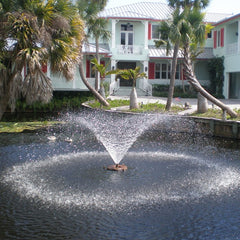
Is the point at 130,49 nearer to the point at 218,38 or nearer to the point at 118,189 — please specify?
the point at 218,38

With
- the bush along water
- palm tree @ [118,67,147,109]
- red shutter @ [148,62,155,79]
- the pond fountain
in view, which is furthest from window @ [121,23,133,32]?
the pond fountain

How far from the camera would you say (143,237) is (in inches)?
247

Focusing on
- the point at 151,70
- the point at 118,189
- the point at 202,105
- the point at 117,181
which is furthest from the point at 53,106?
the point at 118,189

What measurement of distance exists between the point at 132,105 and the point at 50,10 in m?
9.62

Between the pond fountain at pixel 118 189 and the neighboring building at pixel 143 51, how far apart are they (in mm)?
17534

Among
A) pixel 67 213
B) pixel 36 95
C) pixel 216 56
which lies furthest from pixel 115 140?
pixel 216 56

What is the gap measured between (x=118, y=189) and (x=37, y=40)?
7087mm

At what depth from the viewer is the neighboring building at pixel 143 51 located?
31719 millimetres

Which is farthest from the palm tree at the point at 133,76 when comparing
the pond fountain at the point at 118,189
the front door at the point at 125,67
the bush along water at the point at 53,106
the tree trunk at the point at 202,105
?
the front door at the point at 125,67

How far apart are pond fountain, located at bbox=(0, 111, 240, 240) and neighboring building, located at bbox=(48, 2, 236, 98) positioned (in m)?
17.5

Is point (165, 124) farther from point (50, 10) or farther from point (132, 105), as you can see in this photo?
point (50, 10)

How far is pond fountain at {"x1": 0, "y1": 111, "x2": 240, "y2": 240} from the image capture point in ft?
21.7

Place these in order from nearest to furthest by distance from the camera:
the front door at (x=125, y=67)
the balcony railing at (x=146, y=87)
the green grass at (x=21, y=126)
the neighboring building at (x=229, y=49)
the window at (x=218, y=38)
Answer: the green grass at (x=21, y=126) → the neighboring building at (x=229, y=49) → the balcony railing at (x=146, y=87) → the window at (x=218, y=38) → the front door at (x=125, y=67)

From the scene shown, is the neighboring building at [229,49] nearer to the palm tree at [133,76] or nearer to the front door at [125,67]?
the front door at [125,67]
